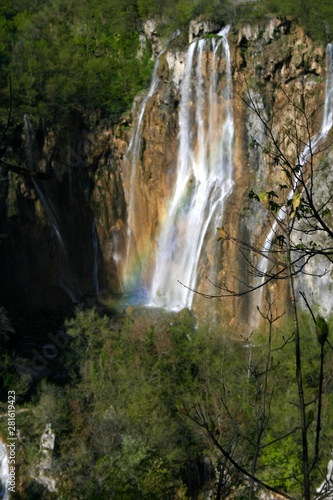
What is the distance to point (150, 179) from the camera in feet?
76.3

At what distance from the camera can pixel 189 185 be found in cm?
2234

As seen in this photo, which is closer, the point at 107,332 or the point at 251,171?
the point at 107,332

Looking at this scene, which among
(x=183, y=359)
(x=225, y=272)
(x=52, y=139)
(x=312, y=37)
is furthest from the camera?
(x=52, y=139)

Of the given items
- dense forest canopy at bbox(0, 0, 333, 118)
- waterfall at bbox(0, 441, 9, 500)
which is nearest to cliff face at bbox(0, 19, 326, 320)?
dense forest canopy at bbox(0, 0, 333, 118)

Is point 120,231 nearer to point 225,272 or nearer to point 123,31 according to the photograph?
point 225,272

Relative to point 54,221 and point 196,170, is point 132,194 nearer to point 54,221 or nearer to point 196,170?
point 196,170

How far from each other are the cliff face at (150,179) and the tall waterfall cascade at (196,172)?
54 millimetres

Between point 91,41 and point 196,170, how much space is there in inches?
372

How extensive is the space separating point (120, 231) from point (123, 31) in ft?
30.3

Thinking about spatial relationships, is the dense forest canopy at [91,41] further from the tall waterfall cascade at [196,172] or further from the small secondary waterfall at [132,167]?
the tall waterfall cascade at [196,172]

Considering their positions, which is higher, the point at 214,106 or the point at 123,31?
the point at 123,31

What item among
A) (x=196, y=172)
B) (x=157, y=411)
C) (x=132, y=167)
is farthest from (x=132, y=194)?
(x=157, y=411)

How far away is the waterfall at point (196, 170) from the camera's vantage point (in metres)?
21.5

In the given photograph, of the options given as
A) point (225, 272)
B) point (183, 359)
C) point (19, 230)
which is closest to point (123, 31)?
point (19, 230)
